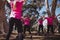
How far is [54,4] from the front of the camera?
20.0 m

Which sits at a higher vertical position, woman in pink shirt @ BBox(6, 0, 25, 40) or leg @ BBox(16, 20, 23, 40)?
woman in pink shirt @ BBox(6, 0, 25, 40)

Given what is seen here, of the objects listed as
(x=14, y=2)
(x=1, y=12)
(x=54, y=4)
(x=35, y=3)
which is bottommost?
(x=14, y=2)

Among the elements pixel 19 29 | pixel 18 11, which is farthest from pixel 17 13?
pixel 19 29

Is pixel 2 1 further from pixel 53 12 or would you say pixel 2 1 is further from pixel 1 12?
pixel 53 12

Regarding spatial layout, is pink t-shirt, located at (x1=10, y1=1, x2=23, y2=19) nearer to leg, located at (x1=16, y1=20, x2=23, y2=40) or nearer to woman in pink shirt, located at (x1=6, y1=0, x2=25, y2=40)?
woman in pink shirt, located at (x1=6, y1=0, x2=25, y2=40)

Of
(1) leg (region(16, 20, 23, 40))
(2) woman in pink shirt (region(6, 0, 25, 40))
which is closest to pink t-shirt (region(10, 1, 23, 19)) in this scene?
(2) woman in pink shirt (region(6, 0, 25, 40))

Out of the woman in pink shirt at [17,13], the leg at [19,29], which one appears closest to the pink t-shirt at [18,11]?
the woman in pink shirt at [17,13]

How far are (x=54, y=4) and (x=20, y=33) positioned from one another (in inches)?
527

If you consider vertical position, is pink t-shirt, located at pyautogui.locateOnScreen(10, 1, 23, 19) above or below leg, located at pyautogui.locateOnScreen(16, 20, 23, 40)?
above

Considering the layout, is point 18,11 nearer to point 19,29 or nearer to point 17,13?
point 17,13

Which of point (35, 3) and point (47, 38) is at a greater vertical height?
point (35, 3)

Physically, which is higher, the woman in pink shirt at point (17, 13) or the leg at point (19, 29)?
the woman in pink shirt at point (17, 13)

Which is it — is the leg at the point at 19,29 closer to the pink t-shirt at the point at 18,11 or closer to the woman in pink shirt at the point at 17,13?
the woman in pink shirt at the point at 17,13

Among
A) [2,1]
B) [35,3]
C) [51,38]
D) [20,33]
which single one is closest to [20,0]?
[20,33]
